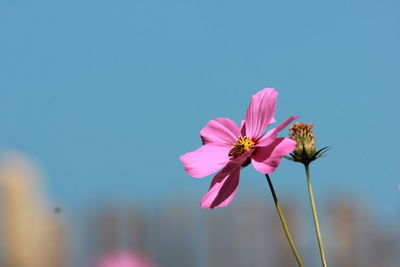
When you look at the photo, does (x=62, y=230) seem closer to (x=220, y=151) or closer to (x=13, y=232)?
(x=13, y=232)

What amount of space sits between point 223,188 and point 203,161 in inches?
1.4

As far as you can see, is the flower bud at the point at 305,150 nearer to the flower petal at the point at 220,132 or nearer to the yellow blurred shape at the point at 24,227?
the flower petal at the point at 220,132

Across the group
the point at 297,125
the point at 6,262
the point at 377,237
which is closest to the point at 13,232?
the point at 6,262

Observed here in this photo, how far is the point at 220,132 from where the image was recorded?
70 cm

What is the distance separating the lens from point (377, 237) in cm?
457

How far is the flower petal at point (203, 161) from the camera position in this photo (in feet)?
2.09

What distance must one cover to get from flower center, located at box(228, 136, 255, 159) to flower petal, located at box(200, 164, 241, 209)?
0.09 feet

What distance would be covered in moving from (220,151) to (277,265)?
4.00 meters

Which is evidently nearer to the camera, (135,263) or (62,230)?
(135,263)

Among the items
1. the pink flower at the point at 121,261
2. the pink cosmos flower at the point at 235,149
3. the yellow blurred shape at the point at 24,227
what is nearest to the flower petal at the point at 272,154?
the pink cosmos flower at the point at 235,149

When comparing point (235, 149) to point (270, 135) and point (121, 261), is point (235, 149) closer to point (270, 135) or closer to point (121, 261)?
point (270, 135)

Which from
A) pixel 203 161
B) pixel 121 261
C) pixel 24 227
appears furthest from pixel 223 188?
pixel 24 227

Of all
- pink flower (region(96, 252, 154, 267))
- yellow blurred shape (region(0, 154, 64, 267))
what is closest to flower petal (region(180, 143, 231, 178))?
pink flower (region(96, 252, 154, 267))

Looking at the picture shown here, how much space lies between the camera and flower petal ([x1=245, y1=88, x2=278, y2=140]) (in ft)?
2.14
